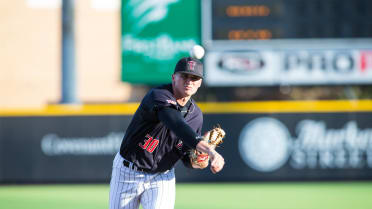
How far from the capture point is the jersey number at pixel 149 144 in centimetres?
338

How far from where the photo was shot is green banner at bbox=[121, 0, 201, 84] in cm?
1131

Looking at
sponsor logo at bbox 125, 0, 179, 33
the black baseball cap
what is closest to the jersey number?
the black baseball cap

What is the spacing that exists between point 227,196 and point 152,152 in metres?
4.38

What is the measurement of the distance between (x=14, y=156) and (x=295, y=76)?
242 inches

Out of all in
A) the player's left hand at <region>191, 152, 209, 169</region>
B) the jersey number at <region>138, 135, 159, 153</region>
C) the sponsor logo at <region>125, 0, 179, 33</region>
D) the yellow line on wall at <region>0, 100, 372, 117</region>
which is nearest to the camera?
the jersey number at <region>138, 135, 159, 153</region>

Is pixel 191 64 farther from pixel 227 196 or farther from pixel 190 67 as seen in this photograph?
pixel 227 196

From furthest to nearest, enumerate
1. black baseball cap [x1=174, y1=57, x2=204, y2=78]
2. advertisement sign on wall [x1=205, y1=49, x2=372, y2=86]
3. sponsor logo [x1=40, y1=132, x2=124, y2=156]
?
1. advertisement sign on wall [x1=205, y1=49, x2=372, y2=86]
2. sponsor logo [x1=40, y1=132, x2=124, y2=156]
3. black baseball cap [x1=174, y1=57, x2=204, y2=78]

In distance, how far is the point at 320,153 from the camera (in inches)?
353

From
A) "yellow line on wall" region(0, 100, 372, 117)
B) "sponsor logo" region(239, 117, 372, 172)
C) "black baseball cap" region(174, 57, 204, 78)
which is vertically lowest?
"sponsor logo" region(239, 117, 372, 172)

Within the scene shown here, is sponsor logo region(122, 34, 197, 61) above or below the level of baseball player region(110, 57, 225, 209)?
above

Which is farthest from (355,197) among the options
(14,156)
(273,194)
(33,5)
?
(33,5)

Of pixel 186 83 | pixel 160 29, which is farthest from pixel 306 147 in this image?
pixel 186 83

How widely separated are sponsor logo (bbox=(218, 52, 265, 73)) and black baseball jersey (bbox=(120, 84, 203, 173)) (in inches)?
315

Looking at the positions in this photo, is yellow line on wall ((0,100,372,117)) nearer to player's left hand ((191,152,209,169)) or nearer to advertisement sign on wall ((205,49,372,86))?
advertisement sign on wall ((205,49,372,86))
